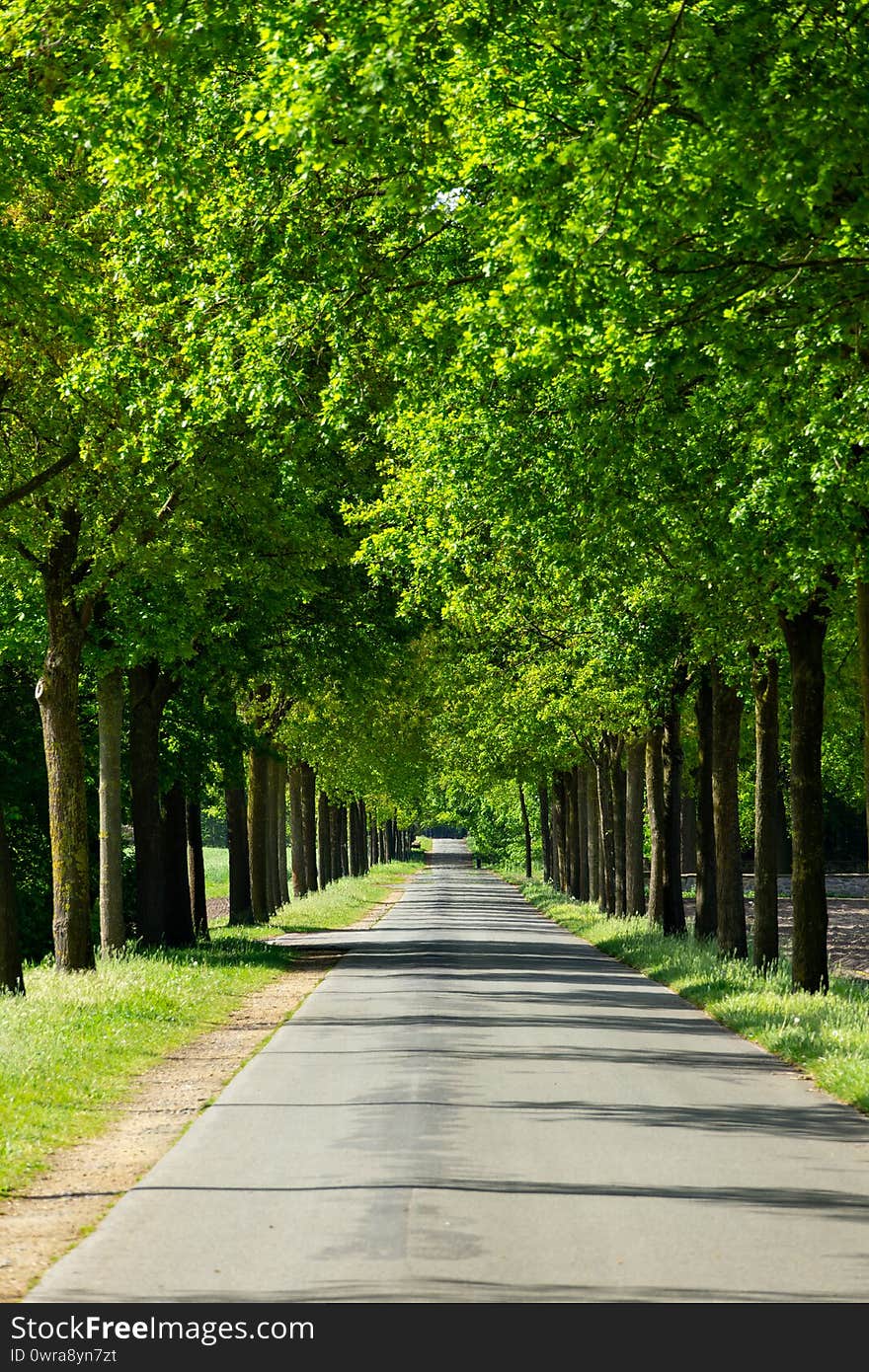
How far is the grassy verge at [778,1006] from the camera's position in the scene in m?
14.5

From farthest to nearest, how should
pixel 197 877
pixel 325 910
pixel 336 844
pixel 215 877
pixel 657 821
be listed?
pixel 215 877 < pixel 336 844 < pixel 325 910 < pixel 197 877 < pixel 657 821

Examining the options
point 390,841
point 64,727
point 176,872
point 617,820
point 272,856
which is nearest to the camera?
point 64,727

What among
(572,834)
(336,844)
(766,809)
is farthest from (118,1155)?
(336,844)

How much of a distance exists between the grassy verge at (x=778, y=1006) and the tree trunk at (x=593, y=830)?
1677 cm

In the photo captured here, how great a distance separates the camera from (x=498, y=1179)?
971cm

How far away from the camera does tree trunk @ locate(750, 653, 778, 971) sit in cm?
2403

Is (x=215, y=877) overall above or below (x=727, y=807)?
below

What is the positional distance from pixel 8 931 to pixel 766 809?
37.1 feet

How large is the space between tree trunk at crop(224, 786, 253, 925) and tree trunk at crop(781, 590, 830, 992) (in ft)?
64.3

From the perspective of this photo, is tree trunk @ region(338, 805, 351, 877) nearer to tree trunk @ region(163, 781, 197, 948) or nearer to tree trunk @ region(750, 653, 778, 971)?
tree trunk @ region(163, 781, 197, 948)

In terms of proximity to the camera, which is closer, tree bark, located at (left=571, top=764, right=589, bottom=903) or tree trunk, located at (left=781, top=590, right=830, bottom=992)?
tree trunk, located at (left=781, top=590, right=830, bottom=992)

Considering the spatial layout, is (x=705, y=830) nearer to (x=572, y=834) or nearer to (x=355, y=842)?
(x=572, y=834)

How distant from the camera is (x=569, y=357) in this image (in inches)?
517

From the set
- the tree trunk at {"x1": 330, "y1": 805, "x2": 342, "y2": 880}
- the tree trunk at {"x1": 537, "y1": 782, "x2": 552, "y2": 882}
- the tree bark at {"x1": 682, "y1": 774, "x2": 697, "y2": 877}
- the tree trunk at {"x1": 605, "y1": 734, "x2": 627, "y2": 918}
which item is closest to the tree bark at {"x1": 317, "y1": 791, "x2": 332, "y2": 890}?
the tree trunk at {"x1": 330, "y1": 805, "x2": 342, "y2": 880}
